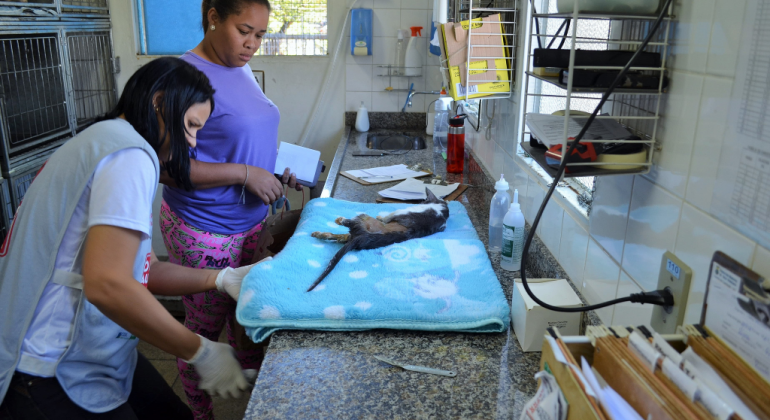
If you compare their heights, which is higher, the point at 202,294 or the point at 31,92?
the point at 31,92

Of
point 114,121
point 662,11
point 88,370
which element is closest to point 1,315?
point 88,370

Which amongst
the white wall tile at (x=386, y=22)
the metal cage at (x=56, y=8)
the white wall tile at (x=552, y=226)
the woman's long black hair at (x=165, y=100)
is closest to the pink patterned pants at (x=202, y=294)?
the woman's long black hair at (x=165, y=100)

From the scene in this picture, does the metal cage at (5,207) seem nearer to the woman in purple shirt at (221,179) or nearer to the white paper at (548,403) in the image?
the woman in purple shirt at (221,179)

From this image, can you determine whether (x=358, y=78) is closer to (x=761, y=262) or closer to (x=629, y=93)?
(x=629, y=93)

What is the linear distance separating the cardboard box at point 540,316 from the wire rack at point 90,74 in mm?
2792

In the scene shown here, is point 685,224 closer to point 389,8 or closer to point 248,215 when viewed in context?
point 248,215

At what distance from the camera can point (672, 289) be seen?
2.66 feet

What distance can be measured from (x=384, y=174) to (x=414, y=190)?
0.34 metres

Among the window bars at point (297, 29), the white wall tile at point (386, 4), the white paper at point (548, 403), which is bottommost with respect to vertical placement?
the white paper at point (548, 403)

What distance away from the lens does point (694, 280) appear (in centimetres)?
77

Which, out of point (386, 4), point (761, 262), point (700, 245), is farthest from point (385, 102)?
point (761, 262)

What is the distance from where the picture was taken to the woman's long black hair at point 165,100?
1.14 m

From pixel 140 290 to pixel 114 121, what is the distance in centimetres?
34

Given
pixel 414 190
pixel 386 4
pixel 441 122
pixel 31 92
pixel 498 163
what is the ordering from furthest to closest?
pixel 386 4, pixel 441 122, pixel 31 92, pixel 414 190, pixel 498 163
